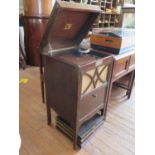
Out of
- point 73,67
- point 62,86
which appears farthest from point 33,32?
point 73,67

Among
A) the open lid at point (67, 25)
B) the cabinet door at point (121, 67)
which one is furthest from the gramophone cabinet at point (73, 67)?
the cabinet door at point (121, 67)

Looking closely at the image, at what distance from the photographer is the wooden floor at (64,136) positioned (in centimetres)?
152

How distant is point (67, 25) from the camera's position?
1.42 meters

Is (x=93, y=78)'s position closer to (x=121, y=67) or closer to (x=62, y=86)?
(x=62, y=86)

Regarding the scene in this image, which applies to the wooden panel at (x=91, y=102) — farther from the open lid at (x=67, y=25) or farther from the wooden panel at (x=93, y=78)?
the open lid at (x=67, y=25)

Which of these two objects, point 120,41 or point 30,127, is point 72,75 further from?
point 30,127

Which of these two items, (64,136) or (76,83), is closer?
(76,83)

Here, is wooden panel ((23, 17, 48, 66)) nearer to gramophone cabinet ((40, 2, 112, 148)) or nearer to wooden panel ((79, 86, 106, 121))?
gramophone cabinet ((40, 2, 112, 148))

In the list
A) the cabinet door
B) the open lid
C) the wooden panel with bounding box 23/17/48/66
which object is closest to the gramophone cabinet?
the open lid

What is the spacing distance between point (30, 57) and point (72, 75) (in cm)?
266

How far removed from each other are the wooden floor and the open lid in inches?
34.3

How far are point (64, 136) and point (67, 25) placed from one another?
3.67 feet

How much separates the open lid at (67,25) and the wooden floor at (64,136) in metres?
0.87
